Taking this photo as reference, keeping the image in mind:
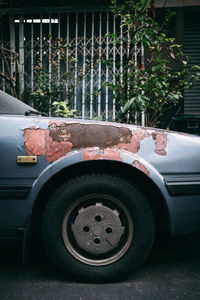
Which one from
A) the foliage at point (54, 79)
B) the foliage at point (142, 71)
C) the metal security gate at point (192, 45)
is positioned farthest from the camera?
the metal security gate at point (192, 45)

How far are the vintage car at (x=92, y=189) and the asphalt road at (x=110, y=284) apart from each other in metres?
0.10

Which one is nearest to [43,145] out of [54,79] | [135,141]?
[135,141]

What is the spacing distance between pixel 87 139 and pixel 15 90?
13.6 feet

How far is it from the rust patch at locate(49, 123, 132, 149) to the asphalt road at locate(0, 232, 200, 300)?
0.87 metres

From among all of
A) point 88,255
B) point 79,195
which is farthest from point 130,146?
point 88,255

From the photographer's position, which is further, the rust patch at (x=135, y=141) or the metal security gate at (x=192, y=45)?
the metal security gate at (x=192, y=45)

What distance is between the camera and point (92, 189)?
1968 mm

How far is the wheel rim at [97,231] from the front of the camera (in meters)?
2.01

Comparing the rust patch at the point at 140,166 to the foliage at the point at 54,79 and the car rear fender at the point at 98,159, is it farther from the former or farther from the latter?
the foliage at the point at 54,79

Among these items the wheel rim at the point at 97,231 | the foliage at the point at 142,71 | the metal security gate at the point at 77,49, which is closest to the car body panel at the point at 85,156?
the wheel rim at the point at 97,231

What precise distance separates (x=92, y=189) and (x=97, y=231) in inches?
11.0

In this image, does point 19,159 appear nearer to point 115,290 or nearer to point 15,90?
point 115,290

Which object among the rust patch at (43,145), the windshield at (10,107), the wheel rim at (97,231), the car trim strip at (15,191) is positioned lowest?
the wheel rim at (97,231)

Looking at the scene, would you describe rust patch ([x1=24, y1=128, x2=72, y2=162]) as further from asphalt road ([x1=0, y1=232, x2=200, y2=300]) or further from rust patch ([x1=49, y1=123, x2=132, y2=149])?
asphalt road ([x1=0, y1=232, x2=200, y2=300])
